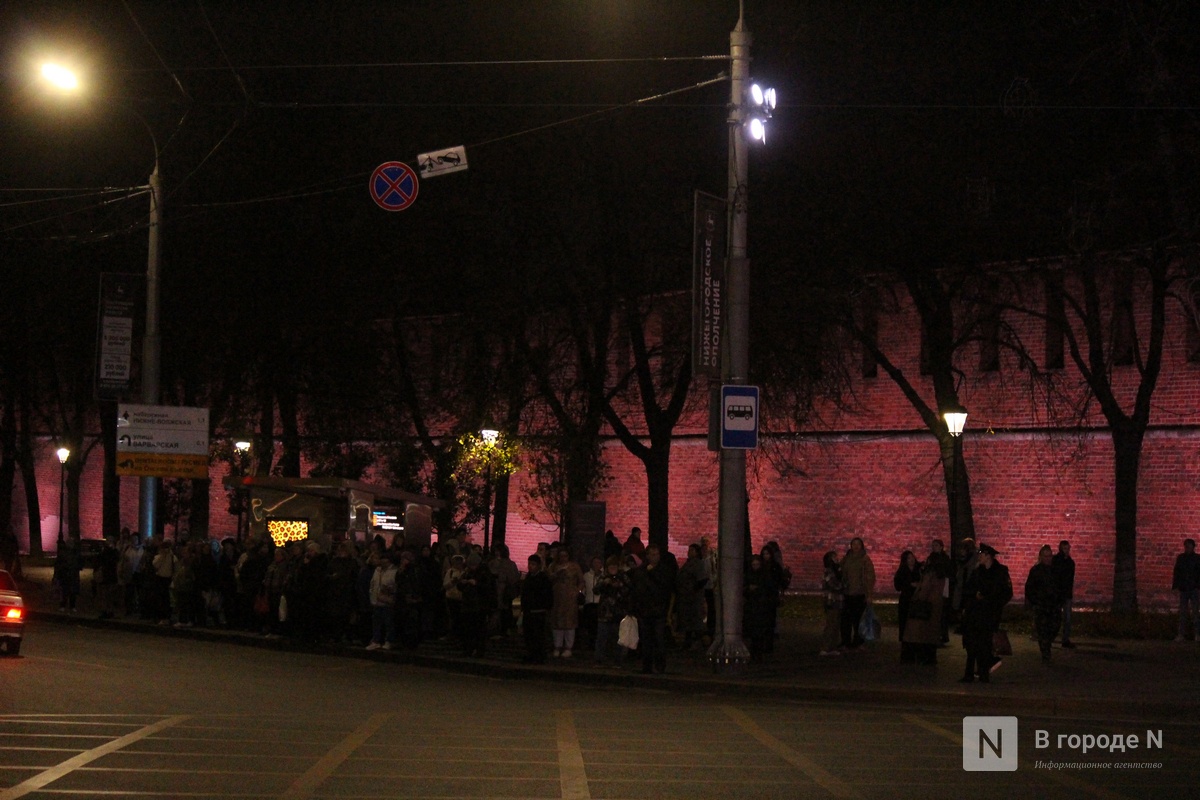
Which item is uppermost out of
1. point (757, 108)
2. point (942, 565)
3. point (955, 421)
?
point (757, 108)

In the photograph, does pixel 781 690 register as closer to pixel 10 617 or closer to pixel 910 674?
pixel 910 674

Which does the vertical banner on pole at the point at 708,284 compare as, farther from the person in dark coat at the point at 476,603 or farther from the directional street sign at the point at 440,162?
the person in dark coat at the point at 476,603

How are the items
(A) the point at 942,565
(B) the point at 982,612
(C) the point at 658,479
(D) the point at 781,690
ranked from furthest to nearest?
(C) the point at 658,479 < (A) the point at 942,565 < (B) the point at 982,612 < (D) the point at 781,690

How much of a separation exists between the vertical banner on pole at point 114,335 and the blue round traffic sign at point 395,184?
733 centimetres

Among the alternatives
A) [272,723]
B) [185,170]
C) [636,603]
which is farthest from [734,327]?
[185,170]

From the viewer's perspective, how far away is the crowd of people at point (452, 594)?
73.3 feet

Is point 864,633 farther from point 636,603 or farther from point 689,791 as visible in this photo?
point 689,791

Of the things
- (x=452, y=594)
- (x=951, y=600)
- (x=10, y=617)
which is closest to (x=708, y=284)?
(x=452, y=594)

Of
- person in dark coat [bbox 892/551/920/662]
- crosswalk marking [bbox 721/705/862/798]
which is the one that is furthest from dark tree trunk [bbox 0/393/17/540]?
crosswalk marking [bbox 721/705/862/798]

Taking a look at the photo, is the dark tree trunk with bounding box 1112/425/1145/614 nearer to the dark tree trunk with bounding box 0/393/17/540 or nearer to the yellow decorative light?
the yellow decorative light

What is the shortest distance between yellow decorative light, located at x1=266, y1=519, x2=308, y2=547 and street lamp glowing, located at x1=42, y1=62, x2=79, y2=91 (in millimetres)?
13509

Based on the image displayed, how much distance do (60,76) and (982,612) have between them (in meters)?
16.3

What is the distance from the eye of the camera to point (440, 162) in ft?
75.8

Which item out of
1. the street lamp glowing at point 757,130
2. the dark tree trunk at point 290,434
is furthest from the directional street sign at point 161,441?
the street lamp glowing at point 757,130
